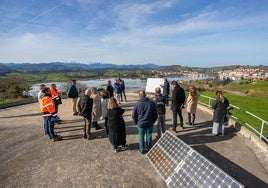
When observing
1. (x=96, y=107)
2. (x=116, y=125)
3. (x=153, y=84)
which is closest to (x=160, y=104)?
(x=116, y=125)

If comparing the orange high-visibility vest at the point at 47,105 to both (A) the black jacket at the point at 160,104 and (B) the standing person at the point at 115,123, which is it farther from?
(A) the black jacket at the point at 160,104

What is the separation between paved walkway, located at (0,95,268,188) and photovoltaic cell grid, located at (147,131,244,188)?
30 cm

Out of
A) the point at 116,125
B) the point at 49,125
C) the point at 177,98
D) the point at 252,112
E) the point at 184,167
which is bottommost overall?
the point at 252,112

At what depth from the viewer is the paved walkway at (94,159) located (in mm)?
5348

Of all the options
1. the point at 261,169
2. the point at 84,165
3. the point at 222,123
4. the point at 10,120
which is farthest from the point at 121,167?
the point at 10,120

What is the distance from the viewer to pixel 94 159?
654cm

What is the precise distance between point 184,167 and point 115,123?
2.60 m

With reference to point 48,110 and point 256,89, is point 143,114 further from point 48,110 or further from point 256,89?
point 256,89


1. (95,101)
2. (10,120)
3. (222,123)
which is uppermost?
(95,101)

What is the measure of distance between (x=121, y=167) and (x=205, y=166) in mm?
2378

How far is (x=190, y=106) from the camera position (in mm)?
9562

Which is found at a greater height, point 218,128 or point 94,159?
point 218,128

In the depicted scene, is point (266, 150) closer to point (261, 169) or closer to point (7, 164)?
point (261, 169)

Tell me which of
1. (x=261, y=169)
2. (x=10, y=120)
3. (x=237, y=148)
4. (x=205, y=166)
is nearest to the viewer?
(x=205, y=166)
